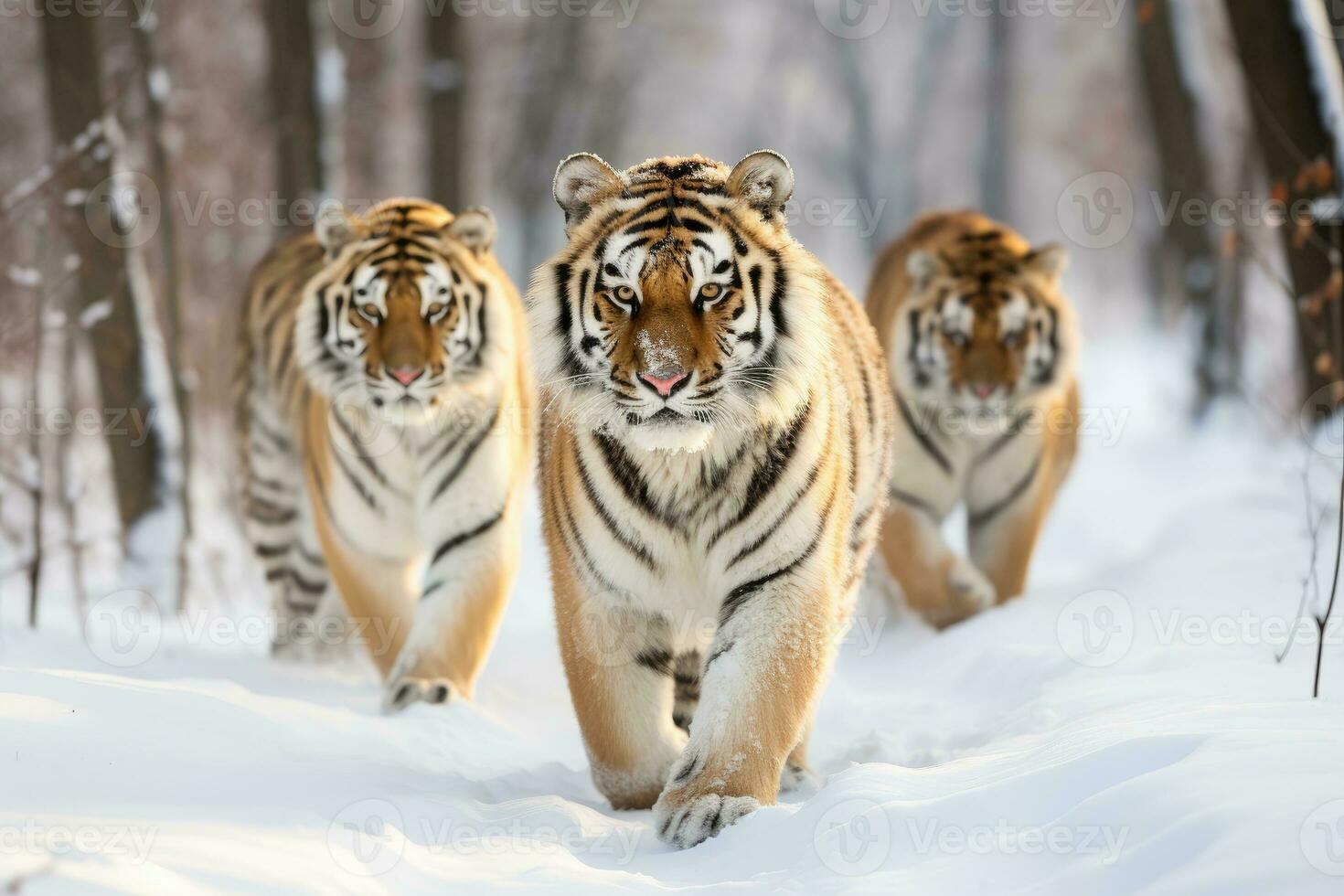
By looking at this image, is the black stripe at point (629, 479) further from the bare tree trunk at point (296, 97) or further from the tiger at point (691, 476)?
the bare tree trunk at point (296, 97)

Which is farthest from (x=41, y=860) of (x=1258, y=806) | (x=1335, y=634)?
(x=1335, y=634)

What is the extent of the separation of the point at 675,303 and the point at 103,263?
4456mm

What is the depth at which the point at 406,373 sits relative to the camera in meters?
4.92

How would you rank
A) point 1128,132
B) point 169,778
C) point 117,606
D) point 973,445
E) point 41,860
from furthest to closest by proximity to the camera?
point 1128,132, point 117,606, point 973,445, point 169,778, point 41,860

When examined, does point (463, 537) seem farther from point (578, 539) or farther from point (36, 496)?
point (36, 496)

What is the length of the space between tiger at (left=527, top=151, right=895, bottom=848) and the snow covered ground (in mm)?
226

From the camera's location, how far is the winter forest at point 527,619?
2.85 metres

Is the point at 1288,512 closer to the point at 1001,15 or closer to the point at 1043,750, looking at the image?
the point at 1043,750

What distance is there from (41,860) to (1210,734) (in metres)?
2.21

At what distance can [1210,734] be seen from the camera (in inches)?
120

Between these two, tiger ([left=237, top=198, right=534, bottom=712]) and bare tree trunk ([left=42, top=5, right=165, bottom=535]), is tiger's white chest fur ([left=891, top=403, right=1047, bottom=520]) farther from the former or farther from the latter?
bare tree trunk ([left=42, top=5, right=165, bottom=535])

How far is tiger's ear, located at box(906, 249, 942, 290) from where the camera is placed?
6.54 metres

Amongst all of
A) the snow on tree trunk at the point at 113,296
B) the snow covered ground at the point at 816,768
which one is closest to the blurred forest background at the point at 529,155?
the snow on tree trunk at the point at 113,296

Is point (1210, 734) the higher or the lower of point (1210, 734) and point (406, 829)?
the higher
